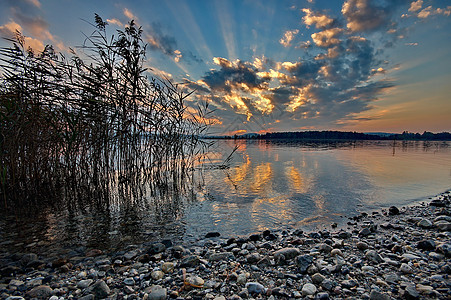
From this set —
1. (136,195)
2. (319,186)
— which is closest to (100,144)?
(136,195)

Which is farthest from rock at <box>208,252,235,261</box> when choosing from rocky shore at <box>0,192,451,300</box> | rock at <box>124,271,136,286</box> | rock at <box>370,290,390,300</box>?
rock at <box>370,290,390,300</box>

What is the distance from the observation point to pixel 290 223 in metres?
5.33

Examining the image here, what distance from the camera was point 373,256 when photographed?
3.33 meters

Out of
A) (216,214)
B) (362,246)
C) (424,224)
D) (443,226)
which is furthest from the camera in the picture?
(216,214)

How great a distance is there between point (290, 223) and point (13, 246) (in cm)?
622

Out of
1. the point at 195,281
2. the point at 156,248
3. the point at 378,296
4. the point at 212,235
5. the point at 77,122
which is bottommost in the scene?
the point at 212,235

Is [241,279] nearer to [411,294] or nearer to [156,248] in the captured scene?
[156,248]

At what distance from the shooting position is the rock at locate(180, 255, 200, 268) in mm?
3279

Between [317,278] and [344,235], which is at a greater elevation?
[317,278]

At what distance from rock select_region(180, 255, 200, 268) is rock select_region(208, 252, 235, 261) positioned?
271 millimetres

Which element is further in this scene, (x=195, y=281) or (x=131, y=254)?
(x=131, y=254)

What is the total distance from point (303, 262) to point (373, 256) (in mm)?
1260

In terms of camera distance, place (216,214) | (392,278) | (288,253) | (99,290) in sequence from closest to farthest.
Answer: (99,290)
(392,278)
(288,253)
(216,214)

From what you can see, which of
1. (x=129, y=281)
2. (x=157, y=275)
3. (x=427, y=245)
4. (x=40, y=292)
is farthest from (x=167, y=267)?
(x=427, y=245)
